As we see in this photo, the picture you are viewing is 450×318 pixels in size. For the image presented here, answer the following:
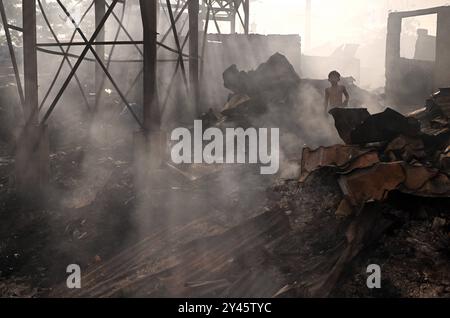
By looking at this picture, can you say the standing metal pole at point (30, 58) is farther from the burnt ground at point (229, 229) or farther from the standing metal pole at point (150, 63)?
the standing metal pole at point (150, 63)

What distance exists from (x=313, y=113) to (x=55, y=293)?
618 cm

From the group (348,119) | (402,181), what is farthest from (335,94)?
(402,181)

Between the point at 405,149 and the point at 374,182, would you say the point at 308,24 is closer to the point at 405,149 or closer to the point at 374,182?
the point at 405,149

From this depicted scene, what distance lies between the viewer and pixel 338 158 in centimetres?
547

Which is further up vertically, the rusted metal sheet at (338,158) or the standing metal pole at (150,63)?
the standing metal pole at (150,63)

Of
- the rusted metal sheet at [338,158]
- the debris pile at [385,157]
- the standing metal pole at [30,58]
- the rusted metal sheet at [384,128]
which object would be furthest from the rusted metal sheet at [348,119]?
the standing metal pole at [30,58]

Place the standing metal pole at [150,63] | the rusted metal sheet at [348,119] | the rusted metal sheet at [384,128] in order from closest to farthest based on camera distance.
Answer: the rusted metal sheet at [384,128] → the rusted metal sheet at [348,119] → the standing metal pole at [150,63]

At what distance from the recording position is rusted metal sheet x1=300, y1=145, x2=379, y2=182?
5031 millimetres

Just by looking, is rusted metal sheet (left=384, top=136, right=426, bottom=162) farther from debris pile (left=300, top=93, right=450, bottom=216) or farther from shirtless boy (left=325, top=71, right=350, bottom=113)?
shirtless boy (left=325, top=71, right=350, bottom=113)

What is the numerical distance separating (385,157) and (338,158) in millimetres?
575

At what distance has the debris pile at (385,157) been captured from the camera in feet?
14.9

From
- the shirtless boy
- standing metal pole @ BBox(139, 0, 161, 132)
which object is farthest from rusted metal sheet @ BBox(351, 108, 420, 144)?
standing metal pole @ BBox(139, 0, 161, 132)
